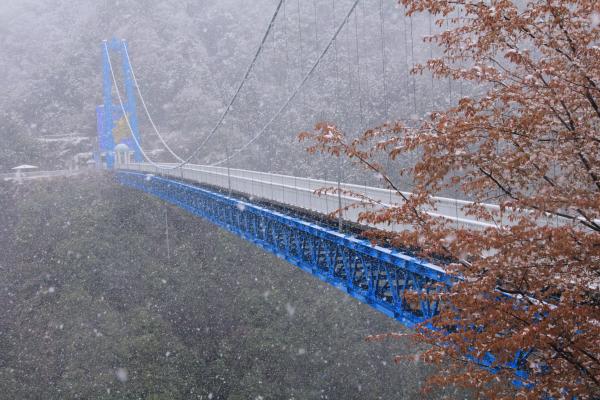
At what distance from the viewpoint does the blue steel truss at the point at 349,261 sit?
26.5 feet

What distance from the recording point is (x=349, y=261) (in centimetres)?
1099

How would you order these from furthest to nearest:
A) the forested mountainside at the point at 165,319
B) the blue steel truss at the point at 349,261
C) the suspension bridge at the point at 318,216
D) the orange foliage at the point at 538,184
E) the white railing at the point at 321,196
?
the forested mountainside at the point at 165,319, the white railing at the point at 321,196, the suspension bridge at the point at 318,216, the blue steel truss at the point at 349,261, the orange foliage at the point at 538,184

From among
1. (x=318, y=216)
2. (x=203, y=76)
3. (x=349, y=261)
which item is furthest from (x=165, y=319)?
(x=203, y=76)

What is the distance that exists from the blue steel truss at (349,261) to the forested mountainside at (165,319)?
664 centimetres

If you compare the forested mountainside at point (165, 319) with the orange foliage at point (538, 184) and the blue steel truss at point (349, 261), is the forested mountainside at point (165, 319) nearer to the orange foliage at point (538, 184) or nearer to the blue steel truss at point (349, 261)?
the blue steel truss at point (349, 261)

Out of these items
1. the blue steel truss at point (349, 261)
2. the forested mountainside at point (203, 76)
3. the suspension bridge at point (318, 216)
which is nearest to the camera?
the blue steel truss at point (349, 261)

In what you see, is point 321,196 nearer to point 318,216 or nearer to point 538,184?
point 318,216

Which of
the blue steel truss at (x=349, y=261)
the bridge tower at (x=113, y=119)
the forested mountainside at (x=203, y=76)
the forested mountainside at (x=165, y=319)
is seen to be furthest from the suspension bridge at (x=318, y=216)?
the forested mountainside at (x=165, y=319)

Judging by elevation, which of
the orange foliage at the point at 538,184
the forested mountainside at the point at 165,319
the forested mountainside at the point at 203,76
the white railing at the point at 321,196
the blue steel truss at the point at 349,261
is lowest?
the forested mountainside at the point at 165,319

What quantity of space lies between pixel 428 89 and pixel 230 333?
27.3m

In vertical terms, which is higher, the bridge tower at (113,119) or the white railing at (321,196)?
the bridge tower at (113,119)

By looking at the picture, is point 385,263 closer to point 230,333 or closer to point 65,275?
point 230,333

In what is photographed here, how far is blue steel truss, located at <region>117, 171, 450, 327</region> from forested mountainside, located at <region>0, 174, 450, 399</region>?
6.64m

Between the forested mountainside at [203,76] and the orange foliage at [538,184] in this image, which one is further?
the forested mountainside at [203,76]
